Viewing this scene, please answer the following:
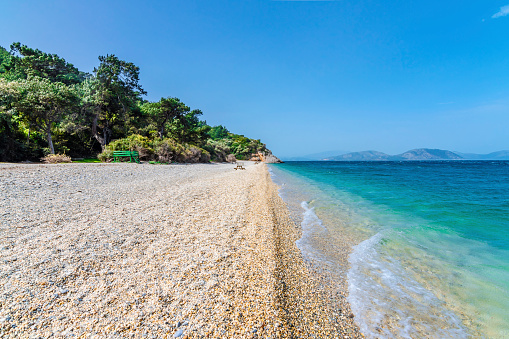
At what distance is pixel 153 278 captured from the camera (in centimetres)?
347

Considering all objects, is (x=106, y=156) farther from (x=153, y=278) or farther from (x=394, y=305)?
(x=394, y=305)

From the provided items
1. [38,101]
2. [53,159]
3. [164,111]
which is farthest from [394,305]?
[164,111]

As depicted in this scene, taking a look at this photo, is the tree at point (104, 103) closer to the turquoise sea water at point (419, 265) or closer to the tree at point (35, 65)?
the tree at point (35, 65)

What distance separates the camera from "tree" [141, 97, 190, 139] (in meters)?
31.7

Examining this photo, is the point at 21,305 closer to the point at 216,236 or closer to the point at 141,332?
the point at 141,332

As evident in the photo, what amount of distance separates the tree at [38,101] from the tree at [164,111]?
1208 centimetres

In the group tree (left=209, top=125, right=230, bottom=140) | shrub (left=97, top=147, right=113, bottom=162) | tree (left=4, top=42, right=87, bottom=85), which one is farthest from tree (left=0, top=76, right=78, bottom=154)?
tree (left=209, top=125, right=230, bottom=140)

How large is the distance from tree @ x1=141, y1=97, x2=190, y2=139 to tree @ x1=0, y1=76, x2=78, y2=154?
12078 mm

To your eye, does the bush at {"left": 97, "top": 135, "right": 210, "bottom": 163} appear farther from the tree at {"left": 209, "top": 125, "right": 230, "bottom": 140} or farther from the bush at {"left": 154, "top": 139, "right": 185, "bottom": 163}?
the tree at {"left": 209, "top": 125, "right": 230, "bottom": 140}

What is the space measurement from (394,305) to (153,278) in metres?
4.44

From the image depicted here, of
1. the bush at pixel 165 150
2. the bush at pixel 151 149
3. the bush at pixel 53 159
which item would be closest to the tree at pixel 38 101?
the bush at pixel 53 159

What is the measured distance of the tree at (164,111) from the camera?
104 ft

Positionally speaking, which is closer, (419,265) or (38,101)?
(419,265)

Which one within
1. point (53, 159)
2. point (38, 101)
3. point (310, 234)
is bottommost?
point (310, 234)
